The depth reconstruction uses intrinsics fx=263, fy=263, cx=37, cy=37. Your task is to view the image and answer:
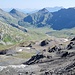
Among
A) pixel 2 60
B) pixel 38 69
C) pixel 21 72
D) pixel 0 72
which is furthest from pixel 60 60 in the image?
pixel 2 60

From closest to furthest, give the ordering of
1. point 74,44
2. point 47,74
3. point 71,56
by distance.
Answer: point 47,74 → point 71,56 → point 74,44

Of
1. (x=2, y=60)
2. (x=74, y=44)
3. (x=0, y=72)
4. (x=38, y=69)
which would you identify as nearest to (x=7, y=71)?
(x=0, y=72)

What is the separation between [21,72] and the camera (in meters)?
128

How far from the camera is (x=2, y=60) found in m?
183

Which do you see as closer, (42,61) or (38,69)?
(38,69)

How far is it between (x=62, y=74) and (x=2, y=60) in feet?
275

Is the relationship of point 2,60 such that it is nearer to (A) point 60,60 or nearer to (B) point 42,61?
(B) point 42,61

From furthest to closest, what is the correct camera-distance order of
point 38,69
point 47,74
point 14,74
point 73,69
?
point 38,69 → point 14,74 → point 47,74 → point 73,69

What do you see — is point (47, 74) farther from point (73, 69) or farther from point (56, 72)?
point (73, 69)

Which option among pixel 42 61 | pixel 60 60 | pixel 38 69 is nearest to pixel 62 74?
pixel 38 69

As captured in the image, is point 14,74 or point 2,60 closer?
point 14,74

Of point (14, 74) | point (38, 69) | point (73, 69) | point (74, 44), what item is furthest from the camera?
point (74, 44)

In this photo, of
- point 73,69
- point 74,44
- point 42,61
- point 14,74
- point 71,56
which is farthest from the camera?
point 74,44

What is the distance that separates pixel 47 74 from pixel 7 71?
24.0 metres
